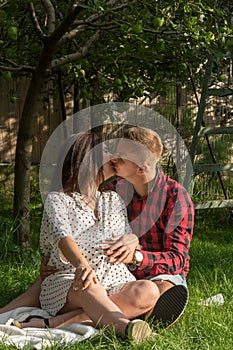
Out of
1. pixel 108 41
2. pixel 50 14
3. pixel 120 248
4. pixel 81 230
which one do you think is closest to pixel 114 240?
pixel 120 248

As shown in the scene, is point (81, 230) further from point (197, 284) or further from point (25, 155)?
point (25, 155)

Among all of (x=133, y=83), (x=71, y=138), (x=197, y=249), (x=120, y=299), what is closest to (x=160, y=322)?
(x=120, y=299)

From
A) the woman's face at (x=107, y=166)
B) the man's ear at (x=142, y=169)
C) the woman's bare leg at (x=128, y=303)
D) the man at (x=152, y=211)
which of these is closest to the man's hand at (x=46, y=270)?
the woman's bare leg at (x=128, y=303)

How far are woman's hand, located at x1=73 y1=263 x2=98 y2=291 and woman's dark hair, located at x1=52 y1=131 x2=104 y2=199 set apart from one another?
49 centimetres

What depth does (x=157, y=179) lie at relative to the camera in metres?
3.38

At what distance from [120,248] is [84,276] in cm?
22

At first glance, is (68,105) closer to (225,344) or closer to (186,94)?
(186,94)

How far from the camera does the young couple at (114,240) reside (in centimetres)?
299

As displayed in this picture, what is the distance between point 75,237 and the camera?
125 inches

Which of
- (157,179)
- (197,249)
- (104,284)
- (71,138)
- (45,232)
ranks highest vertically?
(71,138)

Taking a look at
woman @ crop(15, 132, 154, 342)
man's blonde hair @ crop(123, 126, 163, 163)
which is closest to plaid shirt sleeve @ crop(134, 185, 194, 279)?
woman @ crop(15, 132, 154, 342)

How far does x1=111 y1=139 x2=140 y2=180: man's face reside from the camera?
3309 mm

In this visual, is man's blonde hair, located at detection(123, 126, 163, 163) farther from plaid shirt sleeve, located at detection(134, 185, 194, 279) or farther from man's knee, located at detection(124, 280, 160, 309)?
man's knee, located at detection(124, 280, 160, 309)

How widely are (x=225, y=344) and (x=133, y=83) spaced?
3.45m
